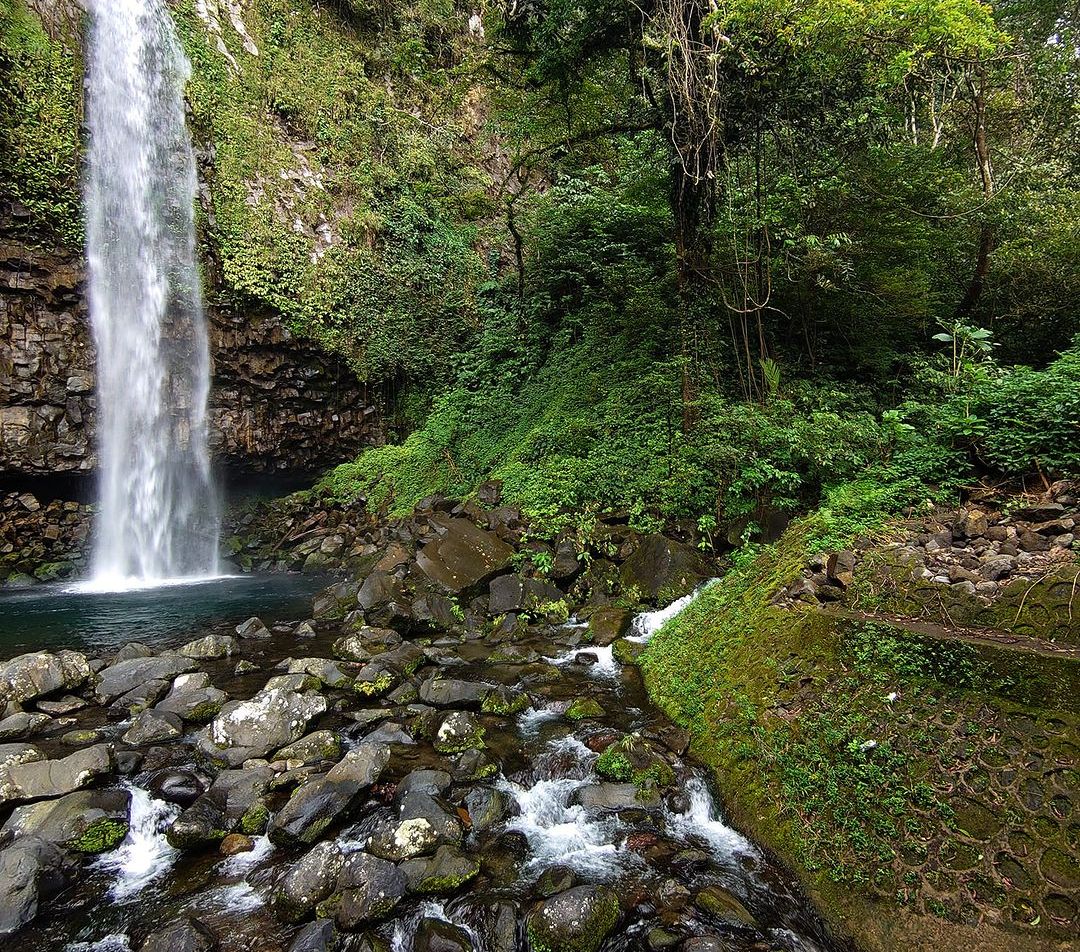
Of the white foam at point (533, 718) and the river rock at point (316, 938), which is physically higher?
the white foam at point (533, 718)

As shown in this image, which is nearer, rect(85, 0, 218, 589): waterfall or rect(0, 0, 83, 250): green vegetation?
rect(0, 0, 83, 250): green vegetation

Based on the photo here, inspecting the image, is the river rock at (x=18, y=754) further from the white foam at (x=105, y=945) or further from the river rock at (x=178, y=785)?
the white foam at (x=105, y=945)

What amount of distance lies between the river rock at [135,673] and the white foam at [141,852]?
2.13 m

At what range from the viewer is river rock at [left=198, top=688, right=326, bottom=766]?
4.56 meters

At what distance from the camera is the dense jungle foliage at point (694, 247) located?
21.4 feet

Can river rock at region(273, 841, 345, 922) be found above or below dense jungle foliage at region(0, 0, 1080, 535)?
below

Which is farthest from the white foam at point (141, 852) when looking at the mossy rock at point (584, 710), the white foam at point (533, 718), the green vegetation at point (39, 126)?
the green vegetation at point (39, 126)

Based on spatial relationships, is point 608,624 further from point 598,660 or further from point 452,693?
point 452,693

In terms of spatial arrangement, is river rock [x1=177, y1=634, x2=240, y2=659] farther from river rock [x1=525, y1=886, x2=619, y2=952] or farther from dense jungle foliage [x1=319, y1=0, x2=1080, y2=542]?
river rock [x1=525, y1=886, x2=619, y2=952]

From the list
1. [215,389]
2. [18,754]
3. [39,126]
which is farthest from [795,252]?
[39,126]

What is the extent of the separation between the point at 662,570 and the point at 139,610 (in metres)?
9.02

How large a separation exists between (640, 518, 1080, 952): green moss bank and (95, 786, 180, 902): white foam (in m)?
3.68

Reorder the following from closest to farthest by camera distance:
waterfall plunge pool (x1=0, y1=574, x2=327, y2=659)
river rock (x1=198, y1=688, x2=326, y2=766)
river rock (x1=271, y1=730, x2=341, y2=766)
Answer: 1. river rock (x1=271, y1=730, x2=341, y2=766)
2. river rock (x1=198, y1=688, x2=326, y2=766)
3. waterfall plunge pool (x1=0, y1=574, x2=327, y2=659)

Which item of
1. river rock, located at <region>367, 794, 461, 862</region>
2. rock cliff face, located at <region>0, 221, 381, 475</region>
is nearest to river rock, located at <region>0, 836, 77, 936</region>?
river rock, located at <region>367, 794, 461, 862</region>
